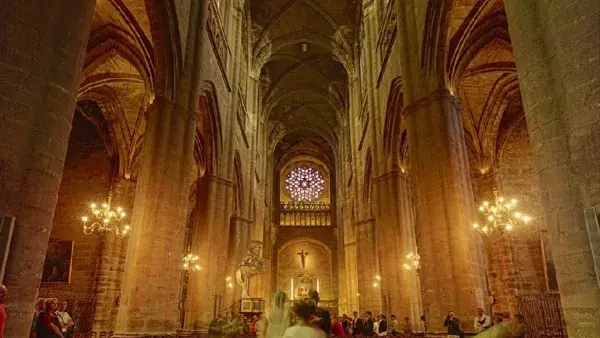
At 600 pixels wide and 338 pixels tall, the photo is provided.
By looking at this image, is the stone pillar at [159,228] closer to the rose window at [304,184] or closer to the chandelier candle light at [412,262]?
the chandelier candle light at [412,262]

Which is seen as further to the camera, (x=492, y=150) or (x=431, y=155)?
(x=492, y=150)

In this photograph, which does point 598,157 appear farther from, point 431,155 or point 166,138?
point 166,138

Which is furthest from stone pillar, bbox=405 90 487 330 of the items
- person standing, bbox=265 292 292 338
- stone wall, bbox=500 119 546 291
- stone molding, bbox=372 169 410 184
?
stone wall, bbox=500 119 546 291

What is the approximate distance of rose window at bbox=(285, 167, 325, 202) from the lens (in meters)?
42.7

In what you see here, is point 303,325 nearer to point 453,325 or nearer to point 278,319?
point 278,319

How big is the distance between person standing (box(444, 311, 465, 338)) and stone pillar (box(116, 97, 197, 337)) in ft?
19.9

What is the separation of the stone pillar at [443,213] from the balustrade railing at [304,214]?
30039mm

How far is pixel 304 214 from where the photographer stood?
41.5 meters

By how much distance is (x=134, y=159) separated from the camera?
19.7 m

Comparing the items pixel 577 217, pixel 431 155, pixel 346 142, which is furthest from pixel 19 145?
pixel 346 142

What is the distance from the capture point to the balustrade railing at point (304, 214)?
41125mm

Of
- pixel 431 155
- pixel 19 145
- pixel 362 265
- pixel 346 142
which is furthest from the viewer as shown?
pixel 346 142

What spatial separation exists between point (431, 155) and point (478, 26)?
4.90 meters

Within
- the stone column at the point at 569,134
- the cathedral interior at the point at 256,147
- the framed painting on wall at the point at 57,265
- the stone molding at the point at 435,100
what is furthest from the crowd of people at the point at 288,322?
the framed painting on wall at the point at 57,265
